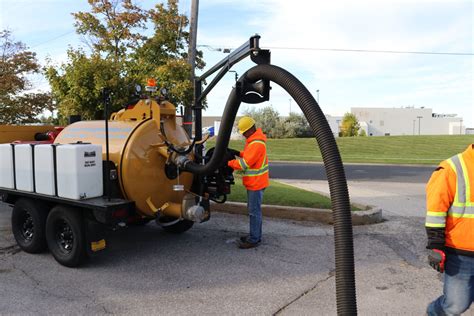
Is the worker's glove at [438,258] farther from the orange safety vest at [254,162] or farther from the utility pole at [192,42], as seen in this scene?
the utility pole at [192,42]

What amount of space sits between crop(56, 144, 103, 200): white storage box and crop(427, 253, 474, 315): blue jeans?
13.6 feet

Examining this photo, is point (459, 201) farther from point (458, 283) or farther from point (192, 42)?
point (192, 42)

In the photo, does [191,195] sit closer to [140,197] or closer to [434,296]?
[140,197]

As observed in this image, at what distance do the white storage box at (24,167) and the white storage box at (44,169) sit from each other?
7.2 inches

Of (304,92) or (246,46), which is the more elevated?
(246,46)

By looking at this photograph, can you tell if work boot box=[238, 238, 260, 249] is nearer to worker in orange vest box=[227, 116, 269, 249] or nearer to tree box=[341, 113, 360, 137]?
worker in orange vest box=[227, 116, 269, 249]

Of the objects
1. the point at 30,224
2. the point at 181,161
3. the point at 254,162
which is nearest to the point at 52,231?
the point at 30,224

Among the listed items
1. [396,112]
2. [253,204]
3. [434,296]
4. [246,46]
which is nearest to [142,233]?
[253,204]

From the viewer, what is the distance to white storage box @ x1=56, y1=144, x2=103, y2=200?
17.0 ft

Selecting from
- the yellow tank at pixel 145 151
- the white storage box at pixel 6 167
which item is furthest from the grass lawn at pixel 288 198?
the white storage box at pixel 6 167

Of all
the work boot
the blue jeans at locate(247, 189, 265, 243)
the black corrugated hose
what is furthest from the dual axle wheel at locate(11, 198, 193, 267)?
the black corrugated hose

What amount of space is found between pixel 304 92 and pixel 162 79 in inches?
393

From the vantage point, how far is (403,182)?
1513cm

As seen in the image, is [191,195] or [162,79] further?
[162,79]
